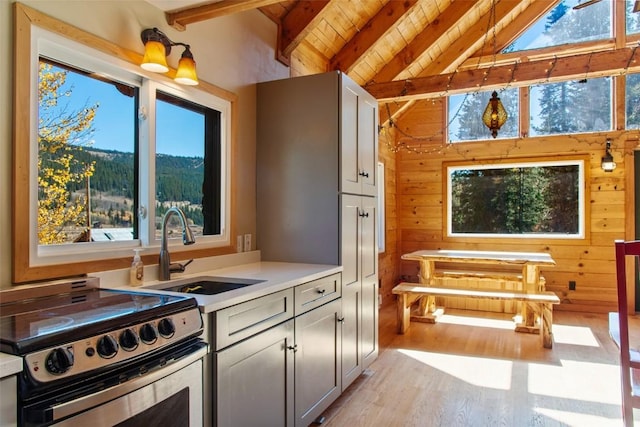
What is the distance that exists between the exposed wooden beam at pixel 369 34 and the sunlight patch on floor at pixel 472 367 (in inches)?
106

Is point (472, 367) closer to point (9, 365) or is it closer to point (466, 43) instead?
point (9, 365)

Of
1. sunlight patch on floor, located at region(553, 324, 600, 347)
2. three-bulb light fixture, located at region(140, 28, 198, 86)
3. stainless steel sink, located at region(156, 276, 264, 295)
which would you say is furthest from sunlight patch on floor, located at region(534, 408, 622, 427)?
three-bulb light fixture, located at region(140, 28, 198, 86)

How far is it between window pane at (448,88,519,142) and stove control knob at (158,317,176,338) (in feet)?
17.3

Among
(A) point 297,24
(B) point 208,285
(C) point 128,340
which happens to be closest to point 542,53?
(A) point 297,24

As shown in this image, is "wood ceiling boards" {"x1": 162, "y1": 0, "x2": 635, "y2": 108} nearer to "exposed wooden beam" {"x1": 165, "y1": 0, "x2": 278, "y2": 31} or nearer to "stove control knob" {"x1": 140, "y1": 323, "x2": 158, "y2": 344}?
"exposed wooden beam" {"x1": 165, "y1": 0, "x2": 278, "y2": 31}

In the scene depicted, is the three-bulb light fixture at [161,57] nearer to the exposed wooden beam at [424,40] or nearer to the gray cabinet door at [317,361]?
the gray cabinet door at [317,361]

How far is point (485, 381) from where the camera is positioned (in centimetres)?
306

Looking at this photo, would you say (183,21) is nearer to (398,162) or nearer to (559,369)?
(559,369)

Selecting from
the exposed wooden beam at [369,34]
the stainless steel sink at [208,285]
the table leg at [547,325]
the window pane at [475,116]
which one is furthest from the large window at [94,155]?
the window pane at [475,116]

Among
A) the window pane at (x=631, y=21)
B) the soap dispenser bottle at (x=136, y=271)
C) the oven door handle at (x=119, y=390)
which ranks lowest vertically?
the oven door handle at (x=119, y=390)

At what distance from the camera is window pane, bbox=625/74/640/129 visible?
497 cm

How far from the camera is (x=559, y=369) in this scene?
3.30 metres

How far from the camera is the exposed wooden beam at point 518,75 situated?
3439 mm

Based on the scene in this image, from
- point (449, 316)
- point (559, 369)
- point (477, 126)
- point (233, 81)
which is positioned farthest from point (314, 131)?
point (477, 126)
